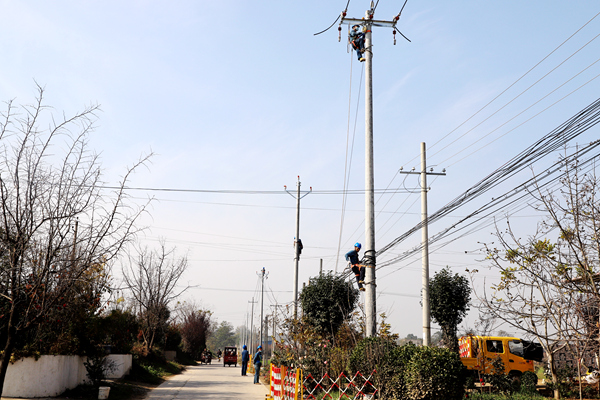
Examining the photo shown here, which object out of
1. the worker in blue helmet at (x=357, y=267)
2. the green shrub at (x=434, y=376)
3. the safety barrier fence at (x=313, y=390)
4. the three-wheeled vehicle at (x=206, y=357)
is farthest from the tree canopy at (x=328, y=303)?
the three-wheeled vehicle at (x=206, y=357)

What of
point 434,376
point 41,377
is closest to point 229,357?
point 41,377

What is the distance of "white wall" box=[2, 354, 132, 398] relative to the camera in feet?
46.8

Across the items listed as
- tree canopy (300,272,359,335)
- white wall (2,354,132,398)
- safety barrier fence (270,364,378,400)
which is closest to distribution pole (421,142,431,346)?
tree canopy (300,272,359,335)

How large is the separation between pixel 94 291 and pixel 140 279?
15769 millimetres

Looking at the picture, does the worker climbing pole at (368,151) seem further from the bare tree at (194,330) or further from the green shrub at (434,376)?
the bare tree at (194,330)

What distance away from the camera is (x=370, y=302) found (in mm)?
14375

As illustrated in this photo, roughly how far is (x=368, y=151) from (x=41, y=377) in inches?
462

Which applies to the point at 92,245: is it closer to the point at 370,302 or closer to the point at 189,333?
the point at 370,302

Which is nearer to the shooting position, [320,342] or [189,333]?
[320,342]

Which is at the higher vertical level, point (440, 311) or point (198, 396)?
point (440, 311)

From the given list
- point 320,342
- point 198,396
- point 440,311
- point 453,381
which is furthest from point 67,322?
point 440,311

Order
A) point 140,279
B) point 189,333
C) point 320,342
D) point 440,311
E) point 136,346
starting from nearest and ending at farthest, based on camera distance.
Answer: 1. point 320,342
2. point 440,311
3. point 136,346
4. point 140,279
5. point 189,333

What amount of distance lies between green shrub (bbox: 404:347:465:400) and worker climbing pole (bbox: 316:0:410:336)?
7.68ft

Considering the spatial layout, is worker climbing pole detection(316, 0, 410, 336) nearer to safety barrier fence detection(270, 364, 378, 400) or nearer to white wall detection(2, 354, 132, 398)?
safety barrier fence detection(270, 364, 378, 400)
